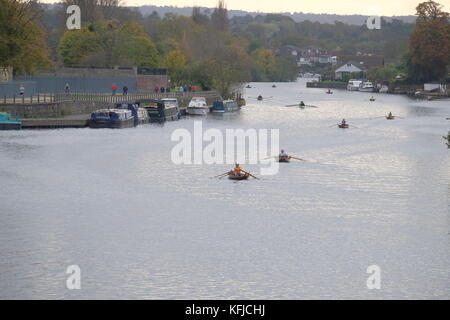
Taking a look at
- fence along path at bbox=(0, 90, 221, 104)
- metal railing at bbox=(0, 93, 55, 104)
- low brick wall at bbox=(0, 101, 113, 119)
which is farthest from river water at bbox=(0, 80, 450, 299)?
fence along path at bbox=(0, 90, 221, 104)

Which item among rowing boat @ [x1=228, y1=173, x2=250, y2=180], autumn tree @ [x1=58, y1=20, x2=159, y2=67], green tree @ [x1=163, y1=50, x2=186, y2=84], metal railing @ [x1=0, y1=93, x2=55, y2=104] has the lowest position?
rowing boat @ [x1=228, y1=173, x2=250, y2=180]

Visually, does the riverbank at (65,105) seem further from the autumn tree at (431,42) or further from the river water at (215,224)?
the autumn tree at (431,42)

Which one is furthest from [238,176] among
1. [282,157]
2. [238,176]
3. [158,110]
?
[158,110]

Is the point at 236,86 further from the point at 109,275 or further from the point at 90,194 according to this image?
the point at 109,275

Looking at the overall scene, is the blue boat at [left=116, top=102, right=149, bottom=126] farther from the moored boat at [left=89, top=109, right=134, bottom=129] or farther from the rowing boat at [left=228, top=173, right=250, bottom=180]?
the rowing boat at [left=228, top=173, right=250, bottom=180]
